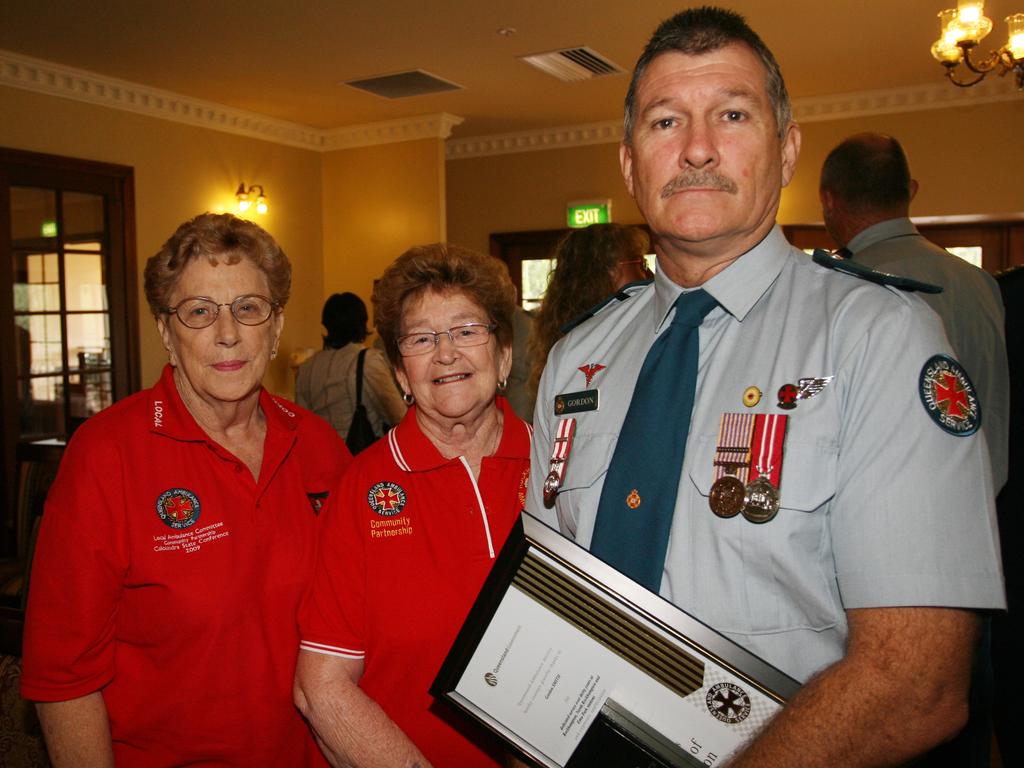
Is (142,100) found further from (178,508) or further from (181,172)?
(178,508)

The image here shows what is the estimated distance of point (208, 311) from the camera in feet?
5.58

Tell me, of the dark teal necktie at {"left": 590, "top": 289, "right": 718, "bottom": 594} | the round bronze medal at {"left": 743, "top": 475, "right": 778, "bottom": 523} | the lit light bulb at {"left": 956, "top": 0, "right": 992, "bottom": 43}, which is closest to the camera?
the round bronze medal at {"left": 743, "top": 475, "right": 778, "bottom": 523}

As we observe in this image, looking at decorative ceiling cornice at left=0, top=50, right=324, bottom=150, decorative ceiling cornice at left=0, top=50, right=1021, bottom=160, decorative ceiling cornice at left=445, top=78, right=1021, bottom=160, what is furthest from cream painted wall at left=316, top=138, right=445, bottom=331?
decorative ceiling cornice at left=445, top=78, right=1021, bottom=160

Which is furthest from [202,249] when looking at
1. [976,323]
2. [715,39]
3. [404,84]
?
[404,84]

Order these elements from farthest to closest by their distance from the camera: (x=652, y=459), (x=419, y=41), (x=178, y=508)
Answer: (x=419, y=41), (x=178, y=508), (x=652, y=459)

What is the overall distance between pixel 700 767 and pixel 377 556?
76 centimetres

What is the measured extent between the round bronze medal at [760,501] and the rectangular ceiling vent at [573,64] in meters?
5.39

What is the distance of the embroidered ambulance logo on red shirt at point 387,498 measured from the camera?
5.24ft

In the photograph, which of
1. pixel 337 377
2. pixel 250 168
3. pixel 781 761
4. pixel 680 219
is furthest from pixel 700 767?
pixel 250 168

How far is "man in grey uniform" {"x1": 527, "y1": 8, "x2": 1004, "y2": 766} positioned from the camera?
937 millimetres

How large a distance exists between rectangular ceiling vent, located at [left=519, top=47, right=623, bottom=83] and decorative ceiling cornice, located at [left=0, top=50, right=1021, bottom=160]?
1.74 m

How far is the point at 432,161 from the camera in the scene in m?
8.01

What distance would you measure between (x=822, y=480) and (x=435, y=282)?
99 centimetres

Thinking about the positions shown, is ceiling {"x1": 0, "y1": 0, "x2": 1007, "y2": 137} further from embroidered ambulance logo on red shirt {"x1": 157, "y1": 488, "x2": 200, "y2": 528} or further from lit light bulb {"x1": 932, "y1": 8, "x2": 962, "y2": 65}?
embroidered ambulance logo on red shirt {"x1": 157, "y1": 488, "x2": 200, "y2": 528}
